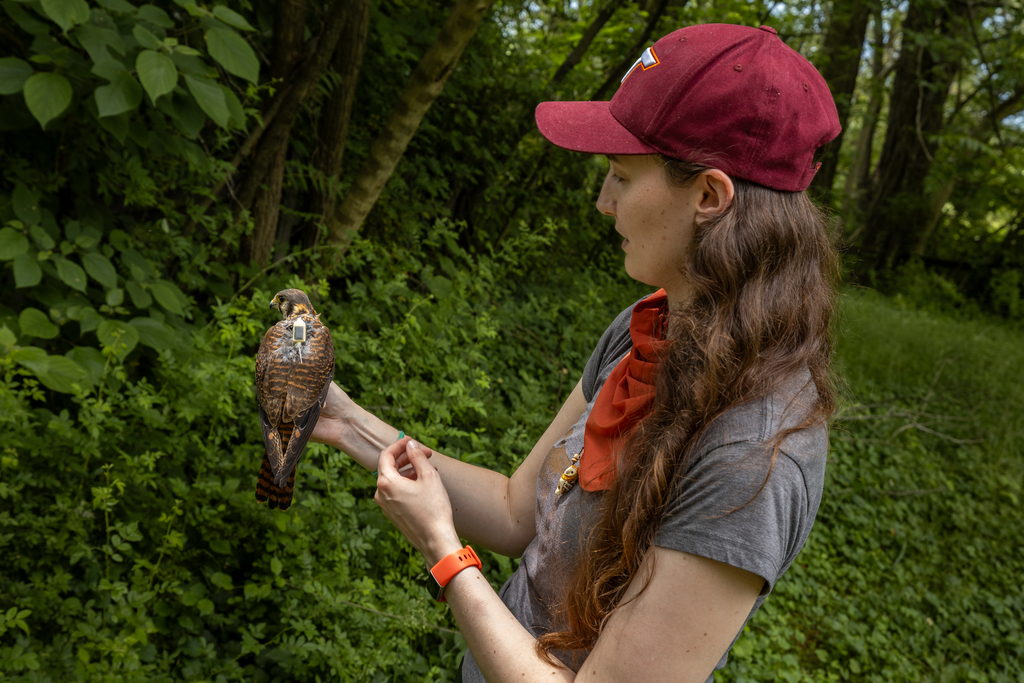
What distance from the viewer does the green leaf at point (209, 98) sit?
7.82 feet

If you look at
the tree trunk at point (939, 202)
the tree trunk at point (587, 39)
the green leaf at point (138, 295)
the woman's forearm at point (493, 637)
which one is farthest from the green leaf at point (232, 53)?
the tree trunk at point (939, 202)

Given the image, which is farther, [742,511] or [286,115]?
[286,115]

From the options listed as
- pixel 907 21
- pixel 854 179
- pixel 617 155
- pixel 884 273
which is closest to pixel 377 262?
pixel 617 155

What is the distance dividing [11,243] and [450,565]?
224 cm

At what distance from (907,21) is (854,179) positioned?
6.05 meters

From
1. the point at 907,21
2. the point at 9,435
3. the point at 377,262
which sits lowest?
the point at 9,435

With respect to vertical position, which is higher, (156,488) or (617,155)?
Answer: (617,155)

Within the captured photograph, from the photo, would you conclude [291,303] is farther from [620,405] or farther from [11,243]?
[11,243]

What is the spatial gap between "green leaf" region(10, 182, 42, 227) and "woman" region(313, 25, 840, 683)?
2.14m

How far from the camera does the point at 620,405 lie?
4.34ft

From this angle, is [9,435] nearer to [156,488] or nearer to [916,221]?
[156,488]

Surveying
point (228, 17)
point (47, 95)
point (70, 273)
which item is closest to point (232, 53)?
point (228, 17)

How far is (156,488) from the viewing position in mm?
2537

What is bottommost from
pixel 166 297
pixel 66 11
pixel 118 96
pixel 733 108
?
pixel 166 297
